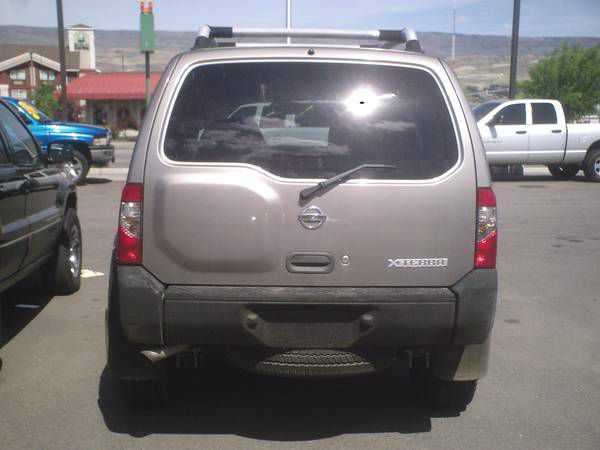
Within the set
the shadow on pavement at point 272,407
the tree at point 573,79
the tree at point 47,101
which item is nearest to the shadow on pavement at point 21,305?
the shadow on pavement at point 272,407

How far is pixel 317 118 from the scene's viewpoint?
3525 mm

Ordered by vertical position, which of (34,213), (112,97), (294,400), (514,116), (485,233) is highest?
(112,97)

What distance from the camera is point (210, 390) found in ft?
14.6

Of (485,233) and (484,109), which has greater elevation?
(484,109)

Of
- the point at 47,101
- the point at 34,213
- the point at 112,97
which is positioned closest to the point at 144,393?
the point at 34,213

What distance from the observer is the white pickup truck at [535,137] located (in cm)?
1700

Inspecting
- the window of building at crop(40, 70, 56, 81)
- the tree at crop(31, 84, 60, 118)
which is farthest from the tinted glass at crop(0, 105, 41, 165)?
the window of building at crop(40, 70, 56, 81)

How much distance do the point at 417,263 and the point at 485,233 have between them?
37cm

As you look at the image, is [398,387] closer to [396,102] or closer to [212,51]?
[396,102]

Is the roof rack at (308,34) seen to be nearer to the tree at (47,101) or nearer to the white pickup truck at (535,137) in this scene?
the white pickup truck at (535,137)

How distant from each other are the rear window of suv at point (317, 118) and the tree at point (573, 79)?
121 ft

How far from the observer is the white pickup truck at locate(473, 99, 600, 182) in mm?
17000

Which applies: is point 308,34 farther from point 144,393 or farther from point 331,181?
point 144,393

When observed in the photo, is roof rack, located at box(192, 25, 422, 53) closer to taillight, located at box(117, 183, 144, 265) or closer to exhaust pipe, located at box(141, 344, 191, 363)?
taillight, located at box(117, 183, 144, 265)
